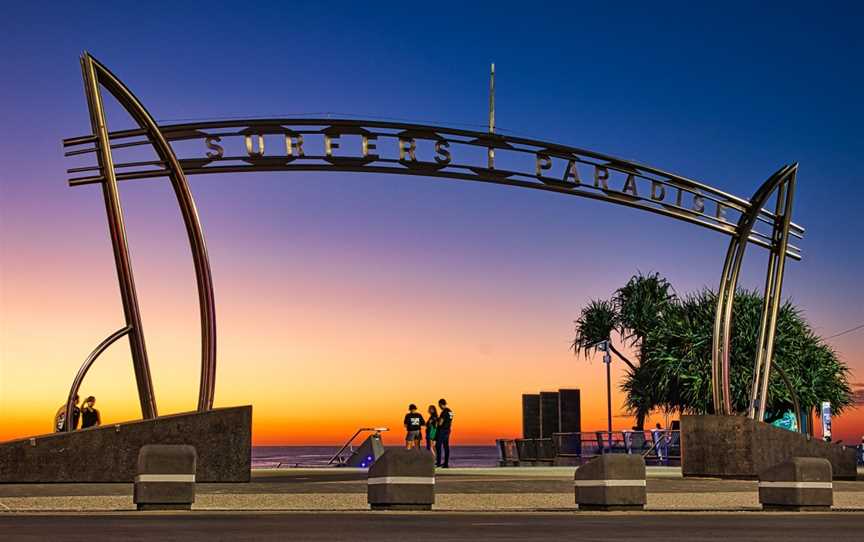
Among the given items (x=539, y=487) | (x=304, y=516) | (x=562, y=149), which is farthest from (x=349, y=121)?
(x=304, y=516)

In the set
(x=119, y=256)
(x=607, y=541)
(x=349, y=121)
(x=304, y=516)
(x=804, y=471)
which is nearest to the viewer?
(x=607, y=541)

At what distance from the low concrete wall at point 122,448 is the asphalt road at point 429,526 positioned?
463 centimetres

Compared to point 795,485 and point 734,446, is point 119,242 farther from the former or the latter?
point 734,446

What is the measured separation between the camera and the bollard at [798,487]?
1755cm

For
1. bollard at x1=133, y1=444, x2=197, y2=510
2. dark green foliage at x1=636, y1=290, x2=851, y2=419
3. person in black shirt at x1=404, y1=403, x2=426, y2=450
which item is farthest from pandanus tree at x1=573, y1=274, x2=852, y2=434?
bollard at x1=133, y1=444, x2=197, y2=510

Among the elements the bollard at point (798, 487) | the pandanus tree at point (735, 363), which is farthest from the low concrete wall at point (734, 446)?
the pandanus tree at point (735, 363)

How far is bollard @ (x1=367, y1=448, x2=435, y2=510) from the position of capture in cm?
1661

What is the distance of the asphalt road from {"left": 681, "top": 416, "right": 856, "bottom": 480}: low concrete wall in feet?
24.9

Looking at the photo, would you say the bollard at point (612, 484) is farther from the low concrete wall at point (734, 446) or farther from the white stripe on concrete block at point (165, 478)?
the low concrete wall at point (734, 446)

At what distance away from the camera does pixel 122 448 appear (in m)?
19.5

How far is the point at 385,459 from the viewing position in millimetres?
16609

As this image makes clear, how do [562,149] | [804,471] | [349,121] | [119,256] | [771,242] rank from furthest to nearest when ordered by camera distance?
[771,242], [562,149], [349,121], [119,256], [804,471]

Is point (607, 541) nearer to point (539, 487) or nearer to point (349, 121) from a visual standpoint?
point (539, 487)

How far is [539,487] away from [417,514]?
21.8 feet
